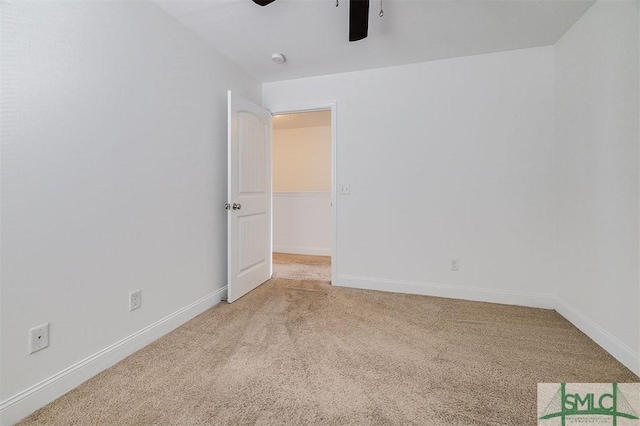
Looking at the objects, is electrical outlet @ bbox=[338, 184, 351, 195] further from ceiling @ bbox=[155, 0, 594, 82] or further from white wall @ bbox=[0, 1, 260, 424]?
white wall @ bbox=[0, 1, 260, 424]

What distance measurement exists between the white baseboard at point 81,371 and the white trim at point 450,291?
162 cm

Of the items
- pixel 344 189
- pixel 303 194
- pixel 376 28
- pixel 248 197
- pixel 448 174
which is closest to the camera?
pixel 376 28

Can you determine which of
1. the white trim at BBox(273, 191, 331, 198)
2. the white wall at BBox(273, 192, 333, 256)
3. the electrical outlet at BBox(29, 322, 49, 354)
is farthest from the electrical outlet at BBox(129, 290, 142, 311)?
the white trim at BBox(273, 191, 331, 198)

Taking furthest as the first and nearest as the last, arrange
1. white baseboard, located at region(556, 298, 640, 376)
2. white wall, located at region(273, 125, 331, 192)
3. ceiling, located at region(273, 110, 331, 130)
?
white wall, located at region(273, 125, 331, 192) < ceiling, located at region(273, 110, 331, 130) < white baseboard, located at region(556, 298, 640, 376)

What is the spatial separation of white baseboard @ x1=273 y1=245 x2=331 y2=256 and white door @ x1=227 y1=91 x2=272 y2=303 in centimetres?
157

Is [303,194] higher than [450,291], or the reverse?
[303,194]

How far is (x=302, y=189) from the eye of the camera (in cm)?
511

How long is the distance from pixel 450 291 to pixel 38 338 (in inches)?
114

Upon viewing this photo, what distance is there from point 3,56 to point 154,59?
0.83 m

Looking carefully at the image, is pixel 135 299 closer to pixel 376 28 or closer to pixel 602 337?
pixel 376 28

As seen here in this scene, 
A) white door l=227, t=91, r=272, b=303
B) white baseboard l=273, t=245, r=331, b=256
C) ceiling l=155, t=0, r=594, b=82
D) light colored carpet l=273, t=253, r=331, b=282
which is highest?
ceiling l=155, t=0, r=594, b=82

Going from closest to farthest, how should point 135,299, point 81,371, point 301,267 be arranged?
1. point 81,371
2. point 135,299
3. point 301,267

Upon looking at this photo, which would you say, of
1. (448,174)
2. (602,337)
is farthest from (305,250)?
(602,337)

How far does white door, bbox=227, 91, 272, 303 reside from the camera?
98.7 inches
